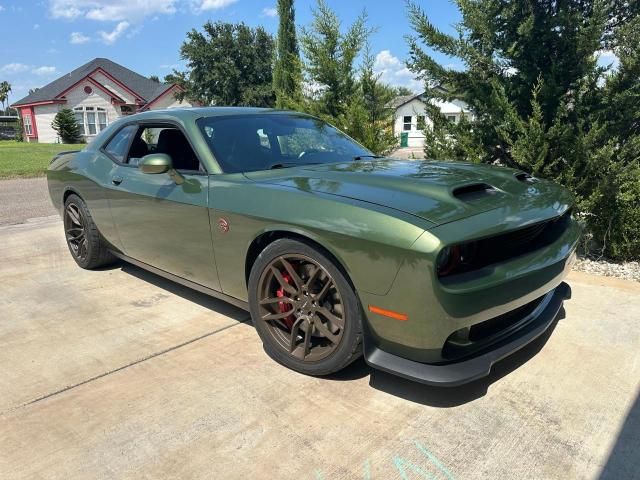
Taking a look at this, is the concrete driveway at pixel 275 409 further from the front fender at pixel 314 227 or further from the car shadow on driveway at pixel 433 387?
the front fender at pixel 314 227

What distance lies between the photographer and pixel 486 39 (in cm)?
539

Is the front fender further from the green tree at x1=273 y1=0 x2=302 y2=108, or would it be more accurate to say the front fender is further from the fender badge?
the green tree at x1=273 y1=0 x2=302 y2=108

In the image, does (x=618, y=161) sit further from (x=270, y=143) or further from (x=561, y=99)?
(x=270, y=143)

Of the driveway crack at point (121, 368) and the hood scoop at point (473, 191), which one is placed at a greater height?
the hood scoop at point (473, 191)

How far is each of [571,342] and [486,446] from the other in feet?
4.33

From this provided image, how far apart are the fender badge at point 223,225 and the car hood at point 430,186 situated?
31cm

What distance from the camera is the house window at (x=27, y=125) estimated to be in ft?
117

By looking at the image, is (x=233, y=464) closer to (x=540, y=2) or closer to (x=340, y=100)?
(x=540, y=2)

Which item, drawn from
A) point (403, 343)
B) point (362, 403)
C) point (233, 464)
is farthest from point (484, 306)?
point (233, 464)

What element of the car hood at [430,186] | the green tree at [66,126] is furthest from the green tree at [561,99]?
the green tree at [66,126]

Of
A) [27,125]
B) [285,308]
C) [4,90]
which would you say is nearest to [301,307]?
[285,308]

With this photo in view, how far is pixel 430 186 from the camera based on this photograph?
2.64 meters

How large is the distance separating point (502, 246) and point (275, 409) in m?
1.40

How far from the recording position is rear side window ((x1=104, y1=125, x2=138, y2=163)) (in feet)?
13.8
